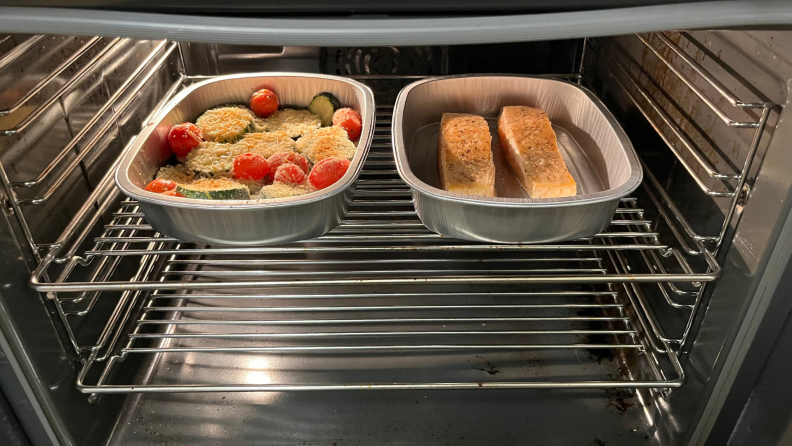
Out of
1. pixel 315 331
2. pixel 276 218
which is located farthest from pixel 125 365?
pixel 276 218

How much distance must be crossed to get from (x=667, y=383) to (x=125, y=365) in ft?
3.65

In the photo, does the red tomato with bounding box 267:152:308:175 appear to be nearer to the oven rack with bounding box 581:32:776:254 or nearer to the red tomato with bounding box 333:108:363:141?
the red tomato with bounding box 333:108:363:141

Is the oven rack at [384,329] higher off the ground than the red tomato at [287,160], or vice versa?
the red tomato at [287,160]

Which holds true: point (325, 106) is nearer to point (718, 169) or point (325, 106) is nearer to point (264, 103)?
point (264, 103)

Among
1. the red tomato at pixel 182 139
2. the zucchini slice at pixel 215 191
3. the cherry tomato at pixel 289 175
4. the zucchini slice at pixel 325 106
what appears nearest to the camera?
the zucchini slice at pixel 215 191

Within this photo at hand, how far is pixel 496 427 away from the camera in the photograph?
3.92 ft

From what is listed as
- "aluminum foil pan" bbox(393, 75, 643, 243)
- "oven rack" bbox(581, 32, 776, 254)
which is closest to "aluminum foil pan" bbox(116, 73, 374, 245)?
"aluminum foil pan" bbox(393, 75, 643, 243)

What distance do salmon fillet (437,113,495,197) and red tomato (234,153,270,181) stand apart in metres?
0.35

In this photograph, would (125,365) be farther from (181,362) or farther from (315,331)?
(315,331)

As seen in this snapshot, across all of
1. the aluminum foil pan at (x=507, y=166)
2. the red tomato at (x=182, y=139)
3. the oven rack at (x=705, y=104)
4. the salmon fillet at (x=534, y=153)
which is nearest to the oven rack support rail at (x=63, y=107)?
the red tomato at (x=182, y=139)

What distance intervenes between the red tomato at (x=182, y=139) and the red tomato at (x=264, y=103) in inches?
7.4

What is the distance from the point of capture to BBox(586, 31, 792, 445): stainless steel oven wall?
833 millimetres

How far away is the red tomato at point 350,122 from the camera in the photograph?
1.23 meters

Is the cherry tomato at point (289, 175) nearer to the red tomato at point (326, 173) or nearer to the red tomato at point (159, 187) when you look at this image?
the red tomato at point (326, 173)
